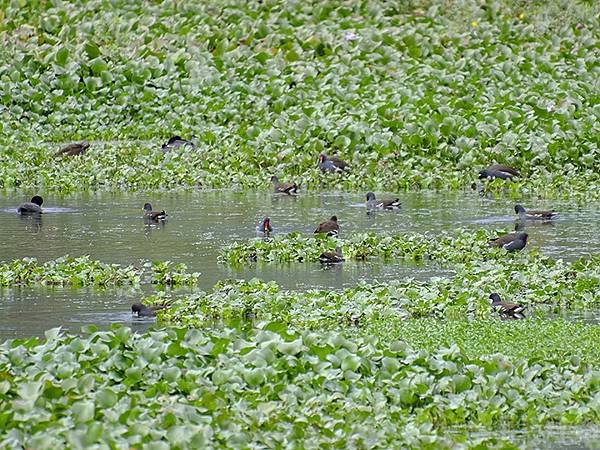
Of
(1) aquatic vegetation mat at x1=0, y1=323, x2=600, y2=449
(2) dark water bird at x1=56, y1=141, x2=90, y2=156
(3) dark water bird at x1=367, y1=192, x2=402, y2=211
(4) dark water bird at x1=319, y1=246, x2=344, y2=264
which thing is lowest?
(1) aquatic vegetation mat at x1=0, y1=323, x2=600, y2=449

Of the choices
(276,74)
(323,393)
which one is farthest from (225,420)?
(276,74)

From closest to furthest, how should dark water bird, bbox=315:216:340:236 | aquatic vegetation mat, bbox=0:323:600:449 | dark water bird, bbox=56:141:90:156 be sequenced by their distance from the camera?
aquatic vegetation mat, bbox=0:323:600:449
dark water bird, bbox=315:216:340:236
dark water bird, bbox=56:141:90:156

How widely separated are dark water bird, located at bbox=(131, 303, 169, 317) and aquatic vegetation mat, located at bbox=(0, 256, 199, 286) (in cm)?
151

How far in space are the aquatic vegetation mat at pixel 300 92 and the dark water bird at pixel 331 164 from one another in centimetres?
15

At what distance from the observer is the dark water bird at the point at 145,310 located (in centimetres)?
1268

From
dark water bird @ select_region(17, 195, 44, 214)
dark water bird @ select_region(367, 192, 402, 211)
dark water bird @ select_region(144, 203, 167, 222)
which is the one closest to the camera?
dark water bird @ select_region(144, 203, 167, 222)

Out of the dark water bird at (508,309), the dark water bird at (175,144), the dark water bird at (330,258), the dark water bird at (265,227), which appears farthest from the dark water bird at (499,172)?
the dark water bird at (508,309)

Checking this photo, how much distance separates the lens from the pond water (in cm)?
1352

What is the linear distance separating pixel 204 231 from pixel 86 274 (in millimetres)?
3796

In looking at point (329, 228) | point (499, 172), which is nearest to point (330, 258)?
point (329, 228)

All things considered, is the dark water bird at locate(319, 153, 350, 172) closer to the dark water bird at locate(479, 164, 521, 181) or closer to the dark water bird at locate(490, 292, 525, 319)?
the dark water bird at locate(479, 164, 521, 181)

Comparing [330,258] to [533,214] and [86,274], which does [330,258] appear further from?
[533,214]

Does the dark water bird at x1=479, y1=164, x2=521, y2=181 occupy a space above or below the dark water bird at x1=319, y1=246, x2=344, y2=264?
above

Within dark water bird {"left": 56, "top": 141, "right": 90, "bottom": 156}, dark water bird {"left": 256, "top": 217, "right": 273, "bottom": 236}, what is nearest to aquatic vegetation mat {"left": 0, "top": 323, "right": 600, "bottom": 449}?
dark water bird {"left": 256, "top": 217, "right": 273, "bottom": 236}
